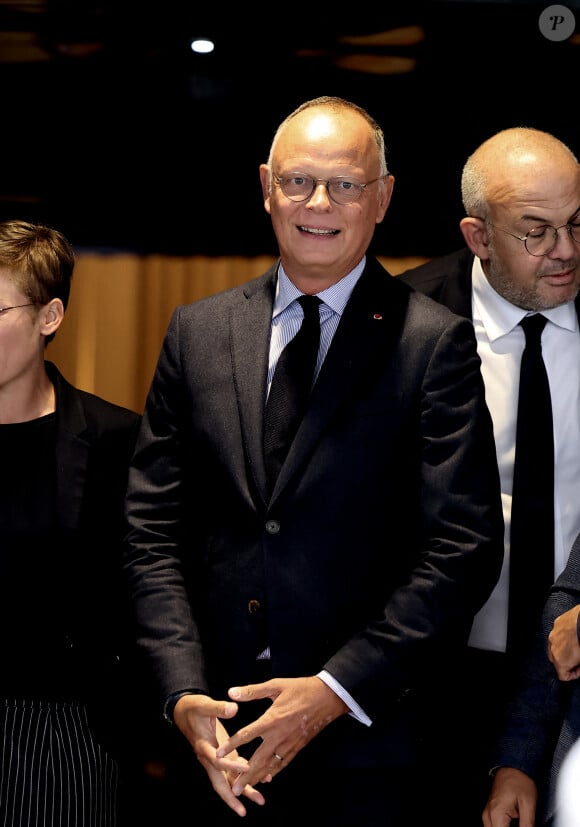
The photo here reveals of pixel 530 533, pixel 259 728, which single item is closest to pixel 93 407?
pixel 259 728

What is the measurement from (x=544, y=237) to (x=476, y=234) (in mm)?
188

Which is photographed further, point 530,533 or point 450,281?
point 450,281

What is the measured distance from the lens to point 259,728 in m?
1.91

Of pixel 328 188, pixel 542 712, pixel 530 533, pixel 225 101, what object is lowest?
pixel 542 712

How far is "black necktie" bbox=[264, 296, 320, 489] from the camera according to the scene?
2.08m

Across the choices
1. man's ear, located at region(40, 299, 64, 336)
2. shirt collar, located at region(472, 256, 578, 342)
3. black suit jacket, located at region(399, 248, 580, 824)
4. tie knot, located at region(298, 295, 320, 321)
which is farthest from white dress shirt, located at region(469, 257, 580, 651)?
man's ear, located at region(40, 299, 64, 336)

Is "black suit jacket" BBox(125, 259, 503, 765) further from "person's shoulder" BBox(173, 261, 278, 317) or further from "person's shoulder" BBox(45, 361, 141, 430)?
"person's shoulder" BBox(45, 361, 141, 430)

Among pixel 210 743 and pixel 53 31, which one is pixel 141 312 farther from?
pixel 210 743

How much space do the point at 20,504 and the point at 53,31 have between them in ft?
8.35

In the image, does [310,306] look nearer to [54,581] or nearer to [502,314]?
[502,314]

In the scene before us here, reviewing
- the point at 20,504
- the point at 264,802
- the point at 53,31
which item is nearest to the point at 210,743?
the point at 264,802

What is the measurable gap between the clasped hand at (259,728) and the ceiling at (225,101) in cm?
298

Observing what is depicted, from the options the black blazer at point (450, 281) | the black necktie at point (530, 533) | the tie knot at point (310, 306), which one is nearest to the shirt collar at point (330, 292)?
the tie knot at point (310, 306)

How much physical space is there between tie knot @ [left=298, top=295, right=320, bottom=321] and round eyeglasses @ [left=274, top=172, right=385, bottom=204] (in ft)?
0.62
